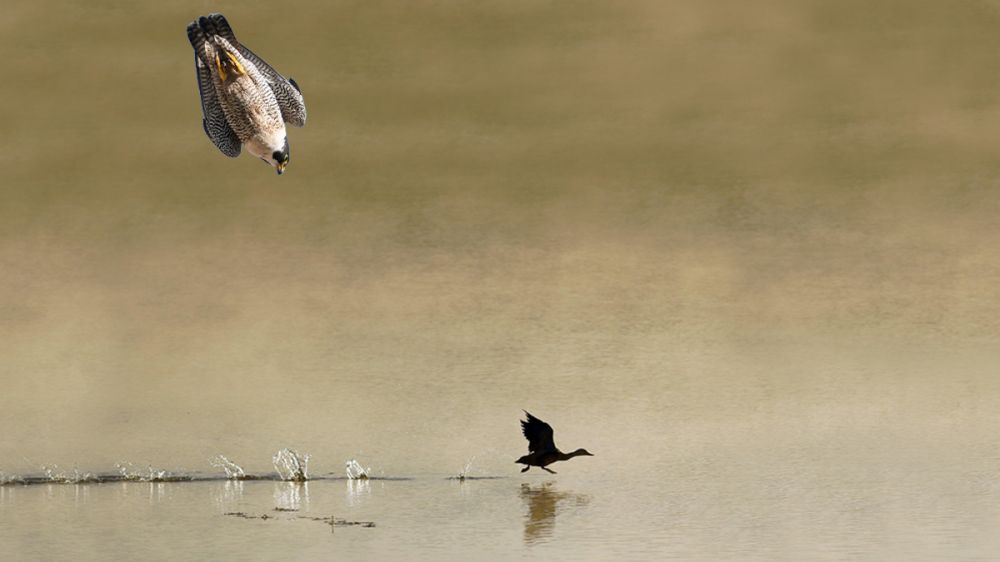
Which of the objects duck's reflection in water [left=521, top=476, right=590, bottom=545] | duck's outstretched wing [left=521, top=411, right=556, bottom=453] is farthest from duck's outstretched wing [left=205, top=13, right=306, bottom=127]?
duck's outstretched wing [left=521, top=411, right=556, bottom=453]

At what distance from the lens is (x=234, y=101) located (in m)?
16.1

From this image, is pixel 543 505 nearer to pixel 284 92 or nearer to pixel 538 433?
pixel 538 433

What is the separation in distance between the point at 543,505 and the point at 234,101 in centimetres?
755

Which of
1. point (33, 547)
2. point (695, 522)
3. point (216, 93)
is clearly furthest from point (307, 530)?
point (216, 93)

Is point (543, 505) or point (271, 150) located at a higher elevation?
point (271, 150)

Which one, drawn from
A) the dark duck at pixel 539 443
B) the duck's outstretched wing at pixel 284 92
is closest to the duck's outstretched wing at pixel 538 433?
the dark duck at pixel 539 443

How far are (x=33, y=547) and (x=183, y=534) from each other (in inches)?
64.0

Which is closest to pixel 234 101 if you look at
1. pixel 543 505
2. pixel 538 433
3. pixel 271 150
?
pixel 271 150

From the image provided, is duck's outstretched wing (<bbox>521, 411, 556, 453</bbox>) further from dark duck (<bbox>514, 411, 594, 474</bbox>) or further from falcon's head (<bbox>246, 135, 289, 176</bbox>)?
falcon's head (<bbox>246, 135, 289, 176</bbox>)

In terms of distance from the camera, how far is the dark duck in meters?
23.6

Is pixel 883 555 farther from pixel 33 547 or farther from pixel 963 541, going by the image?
pixel 33 547

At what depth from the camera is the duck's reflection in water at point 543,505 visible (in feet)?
64.7

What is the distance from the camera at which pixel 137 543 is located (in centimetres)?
1969

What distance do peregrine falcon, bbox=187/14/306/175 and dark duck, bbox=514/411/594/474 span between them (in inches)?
324
